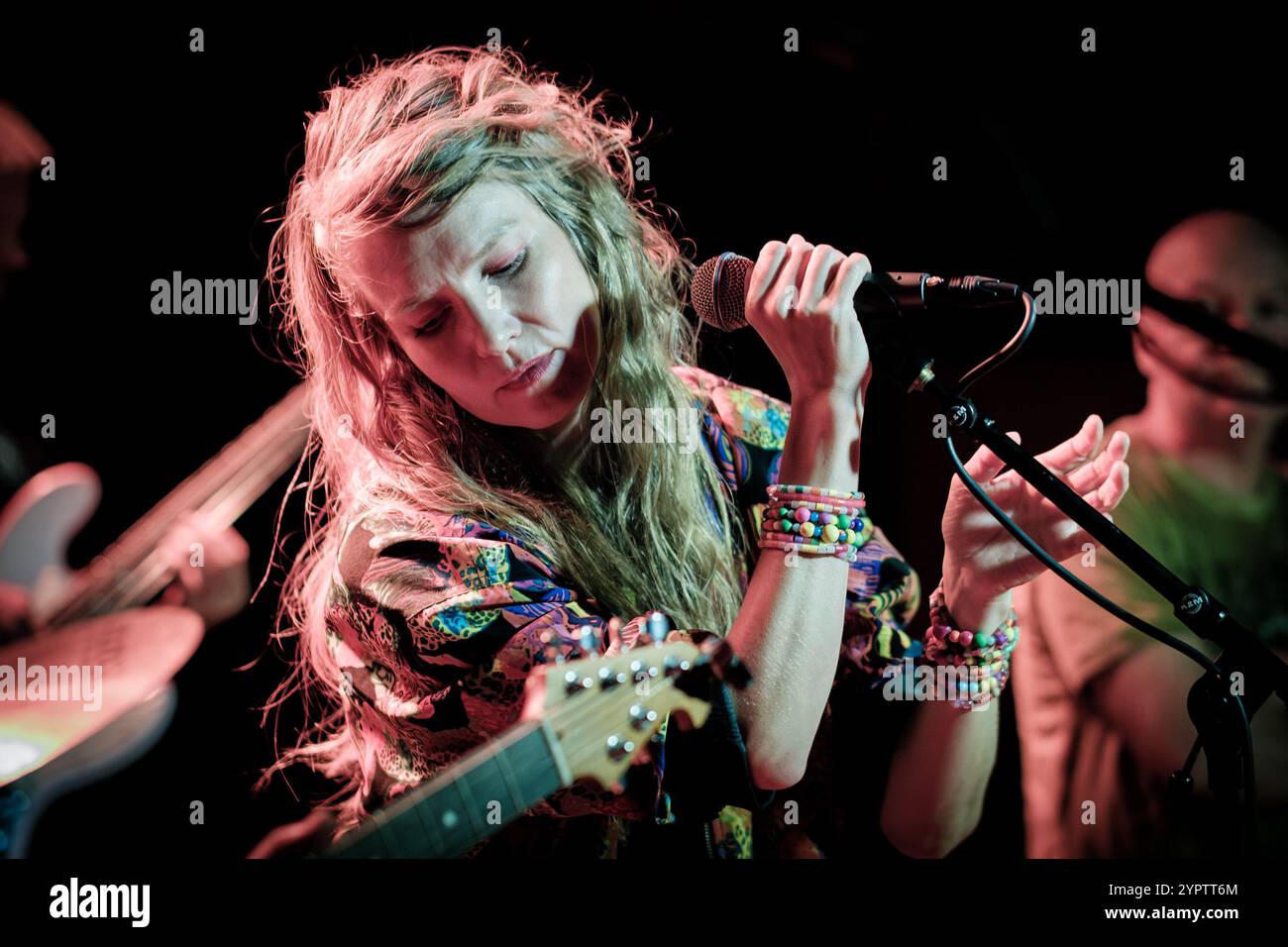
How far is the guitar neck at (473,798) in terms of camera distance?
1098mm

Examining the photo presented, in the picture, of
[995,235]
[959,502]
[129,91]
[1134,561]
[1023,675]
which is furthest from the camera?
[1023,675]

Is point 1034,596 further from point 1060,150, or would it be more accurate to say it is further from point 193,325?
point 193,325

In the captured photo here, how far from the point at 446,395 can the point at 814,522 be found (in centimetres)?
52

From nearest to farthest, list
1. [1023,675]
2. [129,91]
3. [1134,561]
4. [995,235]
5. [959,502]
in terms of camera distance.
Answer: [1134,561], [959,502], [129,91], [995,235], [1023,675]

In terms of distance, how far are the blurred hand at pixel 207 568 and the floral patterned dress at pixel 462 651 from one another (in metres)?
0.27

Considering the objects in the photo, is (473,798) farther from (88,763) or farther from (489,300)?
(88,763)

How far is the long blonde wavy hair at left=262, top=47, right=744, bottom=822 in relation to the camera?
4.18 feet

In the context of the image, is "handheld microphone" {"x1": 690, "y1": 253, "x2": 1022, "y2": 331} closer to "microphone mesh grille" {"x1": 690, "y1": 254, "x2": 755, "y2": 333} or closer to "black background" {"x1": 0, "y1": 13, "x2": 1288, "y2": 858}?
"microphone mesh grille" {"x1": 690, "y1": 254, "x2": 755, "y2": 333}

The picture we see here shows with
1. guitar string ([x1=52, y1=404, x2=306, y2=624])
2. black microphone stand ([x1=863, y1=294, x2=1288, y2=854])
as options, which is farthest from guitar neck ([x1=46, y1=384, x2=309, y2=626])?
black microphone stand ([x1=863, y1=294, x2=1288, y2=854])

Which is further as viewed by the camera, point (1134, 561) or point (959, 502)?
point (959, 502)

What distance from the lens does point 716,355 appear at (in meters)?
1.64

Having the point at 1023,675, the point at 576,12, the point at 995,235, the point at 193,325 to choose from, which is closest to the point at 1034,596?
the point at 1023,675

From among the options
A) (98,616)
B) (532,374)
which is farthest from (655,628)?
(98,616)
